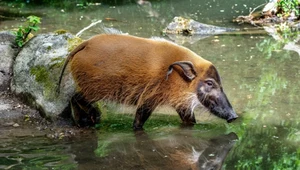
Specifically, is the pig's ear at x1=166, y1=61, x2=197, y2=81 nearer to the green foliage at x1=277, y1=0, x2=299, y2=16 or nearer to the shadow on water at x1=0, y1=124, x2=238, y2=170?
the shadow on water at x1=0, y1=124, x2=238, y2=170

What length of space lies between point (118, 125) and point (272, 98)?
2000mm

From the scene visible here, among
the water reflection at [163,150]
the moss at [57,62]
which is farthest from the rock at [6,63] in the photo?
the water reflection at [163,150]

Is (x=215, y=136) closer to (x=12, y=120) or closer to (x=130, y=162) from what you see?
(x=130, y=162)

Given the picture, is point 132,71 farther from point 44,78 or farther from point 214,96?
point 44,78

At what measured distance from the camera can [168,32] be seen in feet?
35.0

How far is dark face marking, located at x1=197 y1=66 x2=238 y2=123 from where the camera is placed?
16.4 feet

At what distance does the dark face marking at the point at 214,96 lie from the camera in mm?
5004

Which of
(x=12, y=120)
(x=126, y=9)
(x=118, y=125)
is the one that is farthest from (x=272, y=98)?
(x=126, y=9)

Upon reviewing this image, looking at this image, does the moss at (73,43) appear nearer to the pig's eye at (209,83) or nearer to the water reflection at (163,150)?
the water reflection at (163,150)

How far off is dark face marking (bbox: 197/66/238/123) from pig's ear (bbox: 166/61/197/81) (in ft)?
0.40

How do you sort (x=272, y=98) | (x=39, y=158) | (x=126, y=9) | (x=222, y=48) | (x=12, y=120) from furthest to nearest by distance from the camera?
1. (x=126, y=9)
2. (x=222, y=48)
3. (x=272, y=98)
4. (x=12, y=120)
5. (x=39, y=158)

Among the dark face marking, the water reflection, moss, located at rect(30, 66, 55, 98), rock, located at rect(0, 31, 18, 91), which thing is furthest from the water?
rock, located at rect(0, 31, 18, 91)

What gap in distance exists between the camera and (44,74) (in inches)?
217

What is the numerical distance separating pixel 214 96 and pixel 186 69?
1.36 ft
